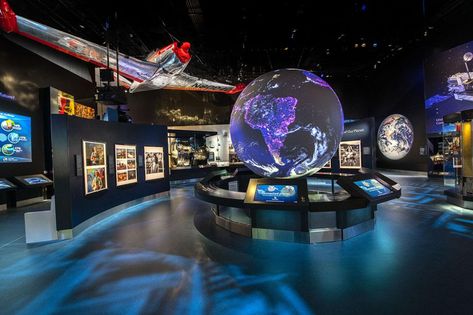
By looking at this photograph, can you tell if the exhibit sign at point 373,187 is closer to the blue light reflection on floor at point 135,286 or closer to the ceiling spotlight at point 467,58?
the blue light reflection on floor at point 135,286

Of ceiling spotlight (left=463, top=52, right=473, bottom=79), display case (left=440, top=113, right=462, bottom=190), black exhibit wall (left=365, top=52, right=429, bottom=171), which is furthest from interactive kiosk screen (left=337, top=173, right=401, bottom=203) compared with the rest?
black exhibit wall (left=365, top=52, right=429, bottom=171)

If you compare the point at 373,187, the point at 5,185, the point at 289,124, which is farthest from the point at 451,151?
the point at 5,185

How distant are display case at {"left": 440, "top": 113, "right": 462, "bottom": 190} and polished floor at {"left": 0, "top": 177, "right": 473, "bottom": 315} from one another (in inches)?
120

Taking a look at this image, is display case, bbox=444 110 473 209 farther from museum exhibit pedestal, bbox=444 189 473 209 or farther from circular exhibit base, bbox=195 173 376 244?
circular exhibit base, bbox=195 173 376 244

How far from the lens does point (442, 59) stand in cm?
1344

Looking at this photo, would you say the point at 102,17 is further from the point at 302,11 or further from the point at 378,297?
the point at 378,297

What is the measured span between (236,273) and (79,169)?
4.46m

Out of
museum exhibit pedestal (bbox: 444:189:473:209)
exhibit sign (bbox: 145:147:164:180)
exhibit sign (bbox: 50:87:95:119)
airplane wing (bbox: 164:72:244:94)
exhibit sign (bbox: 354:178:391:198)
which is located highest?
airplane wing (bbox: 164:72:244:94)

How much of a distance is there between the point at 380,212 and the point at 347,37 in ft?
29.2

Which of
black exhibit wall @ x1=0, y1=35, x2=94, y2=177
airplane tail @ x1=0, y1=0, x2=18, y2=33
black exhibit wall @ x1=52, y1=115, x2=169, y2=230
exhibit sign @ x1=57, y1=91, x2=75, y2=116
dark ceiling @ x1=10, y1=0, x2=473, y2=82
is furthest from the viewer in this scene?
exhibit sign @ x1=57, y1=91, x2=75, y2=116

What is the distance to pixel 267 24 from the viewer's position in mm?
10430

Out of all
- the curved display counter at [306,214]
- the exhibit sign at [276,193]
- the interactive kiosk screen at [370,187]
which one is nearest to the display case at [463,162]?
the interactive kiosk screen at [370,187]

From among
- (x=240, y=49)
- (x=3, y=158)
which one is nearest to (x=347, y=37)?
(x=240, y=49)

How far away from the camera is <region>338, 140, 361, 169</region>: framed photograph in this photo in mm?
12328
